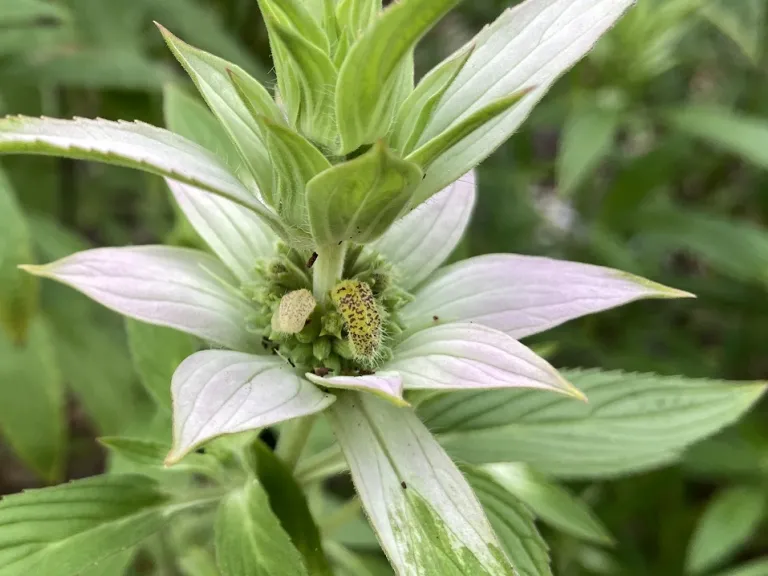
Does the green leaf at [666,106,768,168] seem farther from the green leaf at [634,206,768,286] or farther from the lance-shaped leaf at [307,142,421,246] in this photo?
the lance-shaped leaf at [307,142,421,246]

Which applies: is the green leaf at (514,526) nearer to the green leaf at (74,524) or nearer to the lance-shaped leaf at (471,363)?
the lance-shaped leaf at (471,363)

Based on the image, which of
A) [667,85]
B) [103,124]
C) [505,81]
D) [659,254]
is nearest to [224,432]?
[103,124]

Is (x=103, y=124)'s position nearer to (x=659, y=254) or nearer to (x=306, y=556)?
(x=306, y=556)

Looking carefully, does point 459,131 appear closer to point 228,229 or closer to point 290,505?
point 228,229

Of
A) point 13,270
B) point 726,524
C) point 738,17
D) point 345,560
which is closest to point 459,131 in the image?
point 345,560

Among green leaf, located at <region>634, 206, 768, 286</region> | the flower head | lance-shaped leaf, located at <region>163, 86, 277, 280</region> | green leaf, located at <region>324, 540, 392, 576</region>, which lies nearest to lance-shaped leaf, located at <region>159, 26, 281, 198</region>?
the flower head
